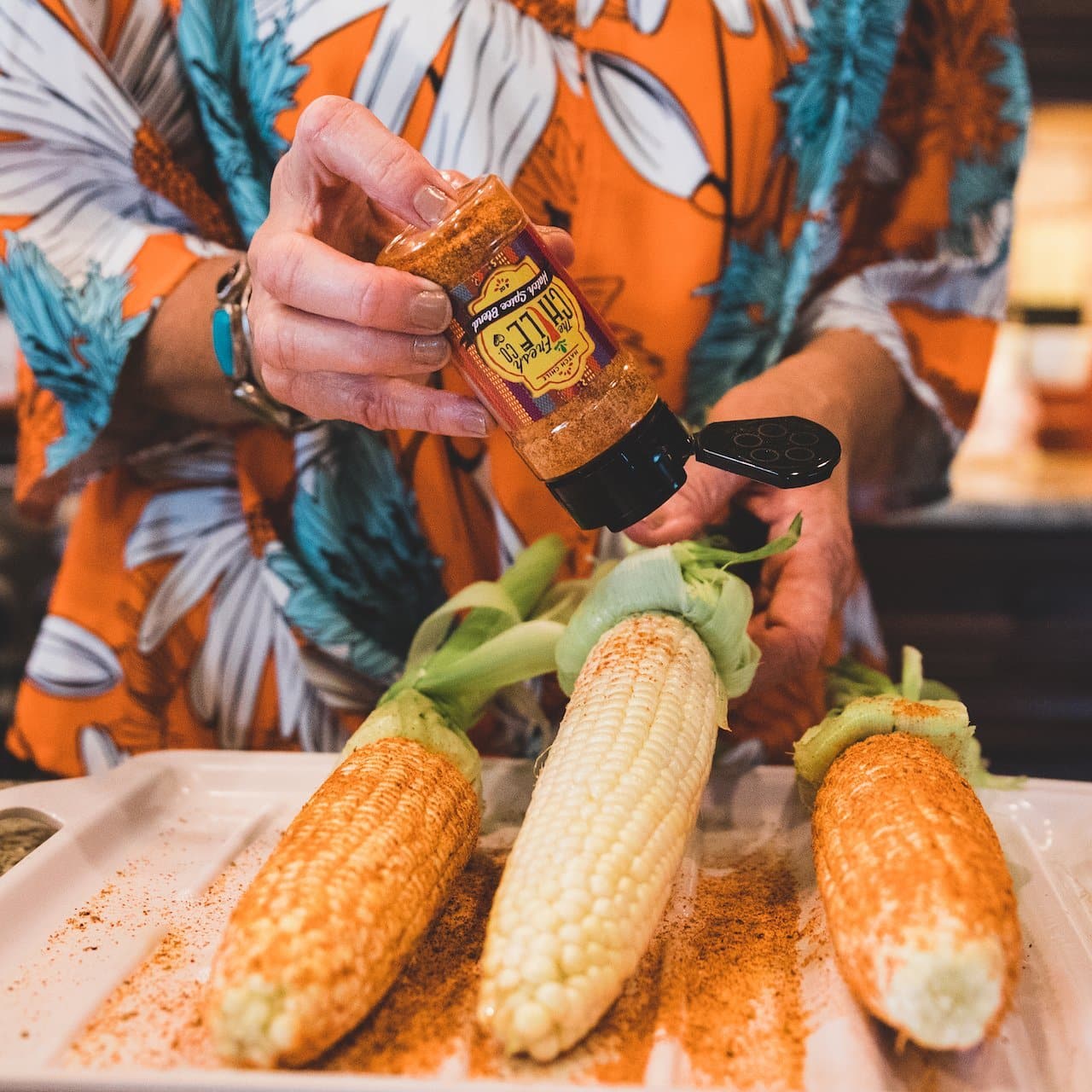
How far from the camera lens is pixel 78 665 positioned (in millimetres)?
1257

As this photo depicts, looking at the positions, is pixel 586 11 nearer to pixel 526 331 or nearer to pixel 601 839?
pixel 526 331

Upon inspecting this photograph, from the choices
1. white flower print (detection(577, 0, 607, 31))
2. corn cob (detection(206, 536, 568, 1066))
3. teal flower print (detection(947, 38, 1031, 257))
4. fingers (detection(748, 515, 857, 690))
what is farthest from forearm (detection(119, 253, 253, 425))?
teal flower print (detection(947, 38, 1031, 257))

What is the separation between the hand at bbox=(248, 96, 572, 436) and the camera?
748mm

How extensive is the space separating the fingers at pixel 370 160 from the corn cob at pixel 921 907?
1.75 ft

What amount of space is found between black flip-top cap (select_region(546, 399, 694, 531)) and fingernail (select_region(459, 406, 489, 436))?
0.27 feet

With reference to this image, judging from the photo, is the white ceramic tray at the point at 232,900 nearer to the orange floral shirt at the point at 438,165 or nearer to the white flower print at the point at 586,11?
the orange floral shirt at the point at 438,165

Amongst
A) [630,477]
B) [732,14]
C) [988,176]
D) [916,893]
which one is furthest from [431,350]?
[988,176]

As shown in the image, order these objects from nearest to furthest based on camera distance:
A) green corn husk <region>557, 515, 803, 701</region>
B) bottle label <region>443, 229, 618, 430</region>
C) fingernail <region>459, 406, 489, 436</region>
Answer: bottle label <region>443, 229, 618, 430</region>
fingernail <region>459, 406, 489, 436</region>
green corn husk <region>557, 515, 803, 701</region>

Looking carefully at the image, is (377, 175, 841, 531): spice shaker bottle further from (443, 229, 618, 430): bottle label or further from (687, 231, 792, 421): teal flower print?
(687, 231, 792, 421): teal flower print

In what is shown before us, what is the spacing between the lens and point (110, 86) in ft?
3.47

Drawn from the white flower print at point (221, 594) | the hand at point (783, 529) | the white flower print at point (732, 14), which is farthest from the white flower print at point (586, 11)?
the white flower print at point (221, 594)

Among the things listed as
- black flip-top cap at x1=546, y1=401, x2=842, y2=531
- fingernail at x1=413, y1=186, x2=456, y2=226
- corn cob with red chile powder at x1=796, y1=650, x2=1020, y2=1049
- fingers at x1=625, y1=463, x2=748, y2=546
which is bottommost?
corn cob with red chile powder at x1=796, y1=650, x2=1020, y2=1049

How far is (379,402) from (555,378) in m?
0.19

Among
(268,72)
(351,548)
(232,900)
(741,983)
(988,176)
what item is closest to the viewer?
(741,983)
